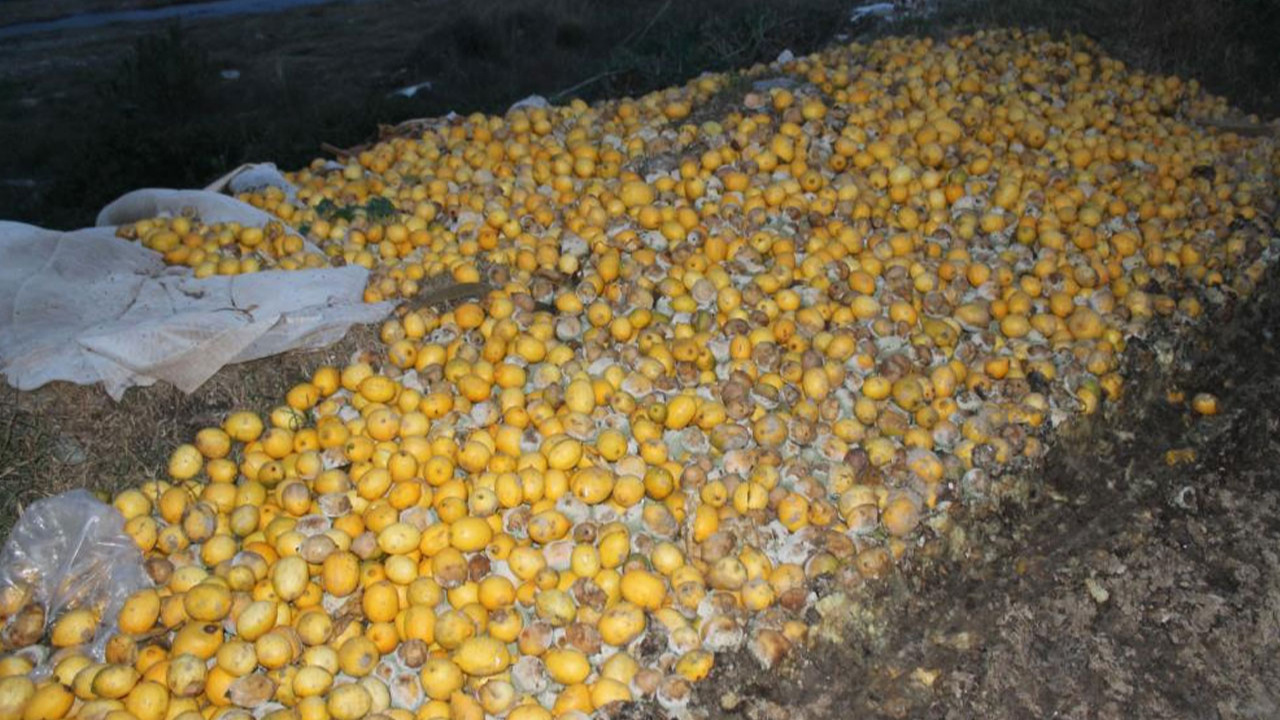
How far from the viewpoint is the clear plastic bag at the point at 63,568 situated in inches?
123

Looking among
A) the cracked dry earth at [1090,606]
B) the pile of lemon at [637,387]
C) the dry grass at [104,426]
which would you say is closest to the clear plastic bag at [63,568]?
the pile of lemon at [637,387]

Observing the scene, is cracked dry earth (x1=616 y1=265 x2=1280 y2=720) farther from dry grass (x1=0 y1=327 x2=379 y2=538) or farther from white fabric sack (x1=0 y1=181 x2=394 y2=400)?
white fabric sack (x1=0 y1=181 x2=394 y2=400)

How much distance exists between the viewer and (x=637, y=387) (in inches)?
150

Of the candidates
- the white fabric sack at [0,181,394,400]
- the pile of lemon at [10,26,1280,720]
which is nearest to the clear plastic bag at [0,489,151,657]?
the pile of lemon at [10,26,1280,720]

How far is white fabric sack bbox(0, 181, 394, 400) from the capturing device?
12.5ft

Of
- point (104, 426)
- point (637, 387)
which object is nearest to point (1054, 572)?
point (637, 387)

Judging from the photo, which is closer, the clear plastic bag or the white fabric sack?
the clear plastic bag

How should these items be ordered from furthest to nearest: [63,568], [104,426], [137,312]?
1. [137,312]
2. [104,426]
3. [63,568]

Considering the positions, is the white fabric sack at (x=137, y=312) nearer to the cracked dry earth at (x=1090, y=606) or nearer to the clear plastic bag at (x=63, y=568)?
the clear plastic bag at (x=63, y=568)

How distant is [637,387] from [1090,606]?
2.05 m

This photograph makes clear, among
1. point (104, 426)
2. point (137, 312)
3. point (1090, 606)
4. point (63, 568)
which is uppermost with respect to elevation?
point (137, 312)

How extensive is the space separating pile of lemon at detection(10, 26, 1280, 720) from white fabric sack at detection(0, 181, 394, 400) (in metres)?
0.24

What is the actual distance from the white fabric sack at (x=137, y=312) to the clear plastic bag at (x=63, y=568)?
26.3 inches

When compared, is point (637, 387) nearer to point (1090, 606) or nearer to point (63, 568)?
point (1090, 606)
